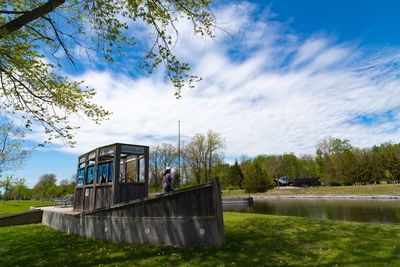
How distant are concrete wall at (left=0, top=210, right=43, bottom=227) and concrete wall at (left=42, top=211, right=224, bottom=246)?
31.1 ft

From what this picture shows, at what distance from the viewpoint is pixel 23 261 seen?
8.20m

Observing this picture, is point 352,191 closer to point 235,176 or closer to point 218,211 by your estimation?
point 235,176

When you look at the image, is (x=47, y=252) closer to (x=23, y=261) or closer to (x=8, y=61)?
(x=23, y=261)

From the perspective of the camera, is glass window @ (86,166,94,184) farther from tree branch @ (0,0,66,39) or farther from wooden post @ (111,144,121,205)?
tree branch @ (0,0,66,39)

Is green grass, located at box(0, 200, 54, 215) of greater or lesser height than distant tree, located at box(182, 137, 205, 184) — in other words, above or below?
below

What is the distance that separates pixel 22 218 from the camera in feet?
62.2

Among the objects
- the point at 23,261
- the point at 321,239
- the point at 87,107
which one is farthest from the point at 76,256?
the point at 321,239

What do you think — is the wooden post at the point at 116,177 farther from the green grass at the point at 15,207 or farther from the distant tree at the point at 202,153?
the distant tree at the point at 202,153

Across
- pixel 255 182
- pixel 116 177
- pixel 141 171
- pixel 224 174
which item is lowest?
pixel 116 177

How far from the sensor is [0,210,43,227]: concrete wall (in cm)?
1820

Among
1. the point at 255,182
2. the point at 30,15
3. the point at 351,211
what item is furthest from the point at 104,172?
the point at 255,182

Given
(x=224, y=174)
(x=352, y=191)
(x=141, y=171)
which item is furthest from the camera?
(x=224, y=174)

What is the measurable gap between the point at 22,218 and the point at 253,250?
747 inches

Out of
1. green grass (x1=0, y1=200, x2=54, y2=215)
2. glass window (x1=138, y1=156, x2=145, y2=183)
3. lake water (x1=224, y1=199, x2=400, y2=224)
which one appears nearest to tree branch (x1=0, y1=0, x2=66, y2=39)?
glass window (x1=138, y1=156, x2=145, y2=183)
